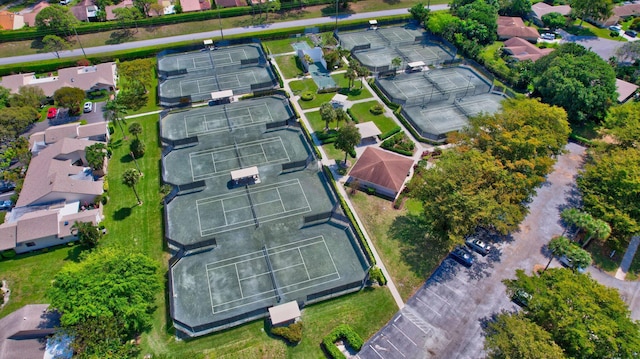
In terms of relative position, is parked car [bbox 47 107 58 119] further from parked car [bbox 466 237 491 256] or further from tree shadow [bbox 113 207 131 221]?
parked car [bbox 466 237 491 256]

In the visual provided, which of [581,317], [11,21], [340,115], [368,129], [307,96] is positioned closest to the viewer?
[581,317]

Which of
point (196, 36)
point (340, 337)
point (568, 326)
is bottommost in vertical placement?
point (340, 337)

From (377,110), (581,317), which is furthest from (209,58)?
(581,317)

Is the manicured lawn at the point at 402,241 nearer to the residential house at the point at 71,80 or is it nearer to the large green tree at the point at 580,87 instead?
the large green tree at the point at 580,87

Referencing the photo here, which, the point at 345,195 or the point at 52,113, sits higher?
the point at 52,113

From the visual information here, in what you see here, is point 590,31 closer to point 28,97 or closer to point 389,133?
point 389,133

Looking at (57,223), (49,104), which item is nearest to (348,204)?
(57,223)

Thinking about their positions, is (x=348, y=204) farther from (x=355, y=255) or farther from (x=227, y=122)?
(x=227, y=122)
